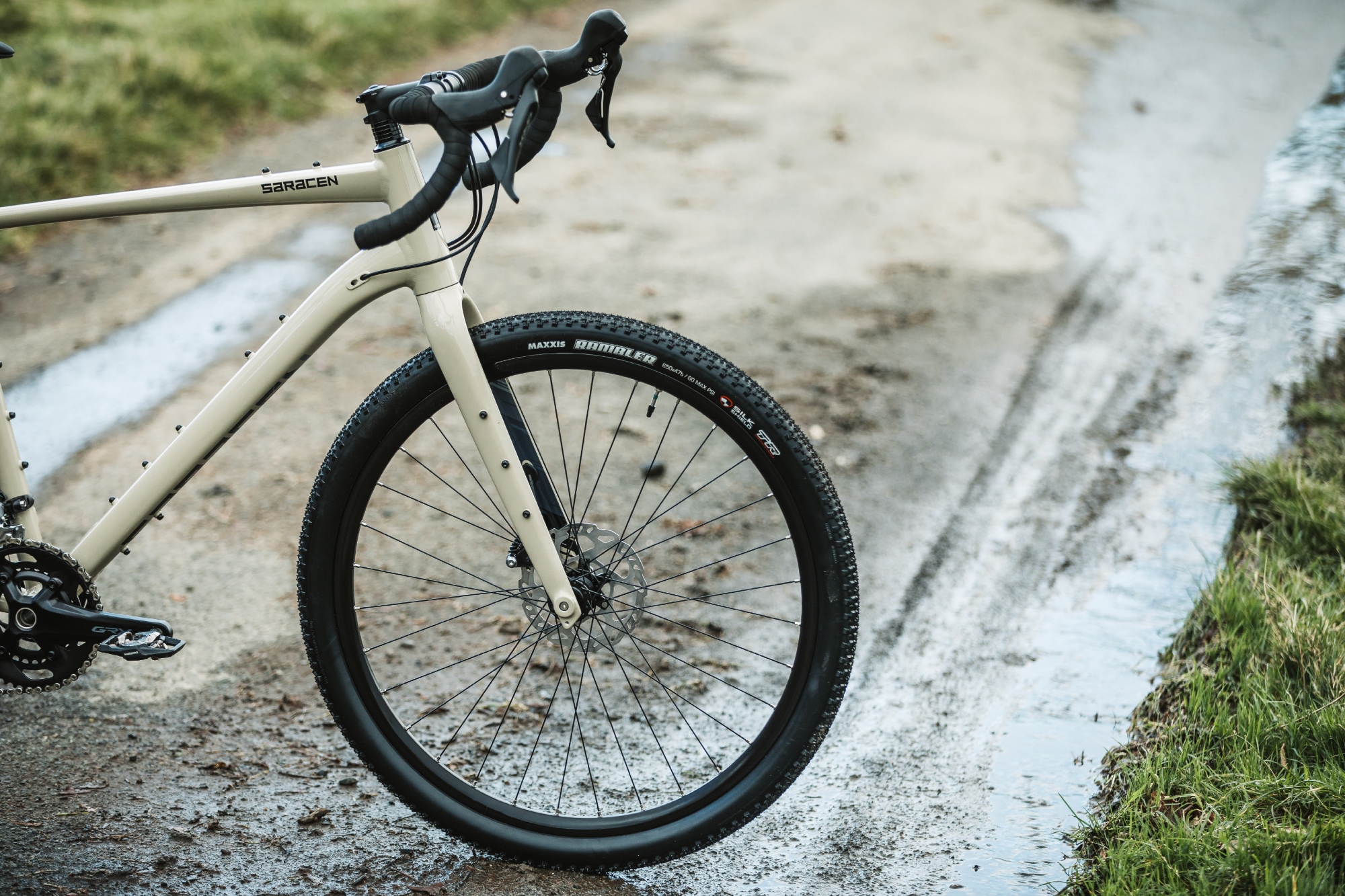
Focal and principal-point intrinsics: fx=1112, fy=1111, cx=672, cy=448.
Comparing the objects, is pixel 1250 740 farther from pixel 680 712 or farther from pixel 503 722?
pixel 503 722

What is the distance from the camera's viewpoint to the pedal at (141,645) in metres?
2.29

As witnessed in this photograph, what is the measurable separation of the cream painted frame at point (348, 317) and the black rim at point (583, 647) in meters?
0.09

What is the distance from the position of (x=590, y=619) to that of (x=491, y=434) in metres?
0.93

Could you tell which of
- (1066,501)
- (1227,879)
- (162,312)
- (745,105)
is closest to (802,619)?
(1227,879)

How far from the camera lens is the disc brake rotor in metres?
2.28

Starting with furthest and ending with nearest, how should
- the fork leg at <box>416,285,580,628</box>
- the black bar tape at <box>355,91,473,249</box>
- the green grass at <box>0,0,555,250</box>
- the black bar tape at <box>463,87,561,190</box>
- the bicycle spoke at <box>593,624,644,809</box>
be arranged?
the green grass at <box>0,0,555,250</box> < the bicycle spoke at <box>593,624,644,809</box> < the fork leg at <box>416,285,580,628</box> < the black bar tape at <box>463,87,561,190</box> < the black bar tape at <box>355,91,473,249</box>

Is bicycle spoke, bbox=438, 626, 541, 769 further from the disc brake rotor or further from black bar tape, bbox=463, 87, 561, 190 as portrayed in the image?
black bar tape, bbox=463, 87, 561, 190

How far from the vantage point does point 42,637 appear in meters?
2.33

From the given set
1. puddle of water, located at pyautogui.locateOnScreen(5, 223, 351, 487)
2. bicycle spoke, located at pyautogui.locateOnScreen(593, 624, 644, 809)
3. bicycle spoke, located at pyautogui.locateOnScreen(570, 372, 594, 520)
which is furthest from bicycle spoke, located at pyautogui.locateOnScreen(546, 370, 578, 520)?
puddle of water, located at pyautogui.locateOnScreen(5, 223, 351, 487)

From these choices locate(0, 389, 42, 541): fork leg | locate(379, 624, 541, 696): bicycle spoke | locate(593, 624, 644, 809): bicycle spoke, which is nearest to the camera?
locate(0, 389, 42, 541): fork leg

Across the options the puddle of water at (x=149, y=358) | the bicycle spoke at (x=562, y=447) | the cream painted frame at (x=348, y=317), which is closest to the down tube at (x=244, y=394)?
the cream painted frame at (x=348, y=317)

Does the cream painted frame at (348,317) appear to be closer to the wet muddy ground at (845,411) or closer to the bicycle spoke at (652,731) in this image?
the bicycle spoke at (652,731)

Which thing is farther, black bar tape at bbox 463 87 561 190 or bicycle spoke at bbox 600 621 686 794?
bicycle spoke at bbox 600 621 686 794

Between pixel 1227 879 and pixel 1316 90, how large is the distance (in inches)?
314
